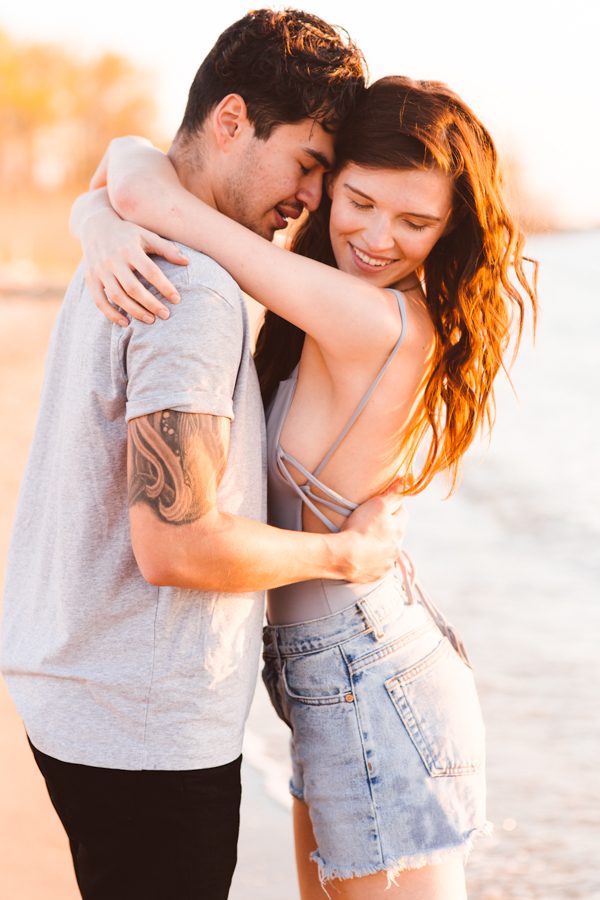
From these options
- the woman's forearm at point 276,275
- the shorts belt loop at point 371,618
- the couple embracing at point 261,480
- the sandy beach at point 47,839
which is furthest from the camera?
the sandy beach at point 47,839

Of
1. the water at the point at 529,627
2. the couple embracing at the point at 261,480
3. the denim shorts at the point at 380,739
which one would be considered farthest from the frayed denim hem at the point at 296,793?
the water at the point at 529,627

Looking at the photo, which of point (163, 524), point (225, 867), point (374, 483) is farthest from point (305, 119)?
point (225, 867)

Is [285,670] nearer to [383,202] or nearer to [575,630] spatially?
[383,202]

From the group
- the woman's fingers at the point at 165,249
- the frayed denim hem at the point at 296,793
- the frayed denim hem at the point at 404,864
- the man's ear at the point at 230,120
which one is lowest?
the frayed denim hem at the point at 296,793

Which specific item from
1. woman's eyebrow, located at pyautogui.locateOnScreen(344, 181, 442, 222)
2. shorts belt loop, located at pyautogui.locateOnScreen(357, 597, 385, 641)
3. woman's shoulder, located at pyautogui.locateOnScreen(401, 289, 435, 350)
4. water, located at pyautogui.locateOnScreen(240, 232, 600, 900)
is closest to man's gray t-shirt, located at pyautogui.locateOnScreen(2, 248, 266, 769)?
shorts belt loop, located at pyautogui.locateOnScreen(357, 597, 385, 641)

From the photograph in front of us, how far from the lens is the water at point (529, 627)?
12.3ft

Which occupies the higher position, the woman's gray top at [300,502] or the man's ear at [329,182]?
the man's ear at [329,182]

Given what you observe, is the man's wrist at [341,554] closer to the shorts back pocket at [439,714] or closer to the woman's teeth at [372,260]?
the shorts back pocket at [439,714]

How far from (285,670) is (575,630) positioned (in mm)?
3917

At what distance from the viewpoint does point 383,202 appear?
2.30 meters

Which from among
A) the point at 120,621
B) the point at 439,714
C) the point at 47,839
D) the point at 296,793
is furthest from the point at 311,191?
the point at 47,839

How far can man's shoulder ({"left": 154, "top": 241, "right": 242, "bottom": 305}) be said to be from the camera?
1.88 m

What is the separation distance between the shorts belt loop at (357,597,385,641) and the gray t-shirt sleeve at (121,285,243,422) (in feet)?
1.91

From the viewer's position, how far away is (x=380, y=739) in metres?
2.14
